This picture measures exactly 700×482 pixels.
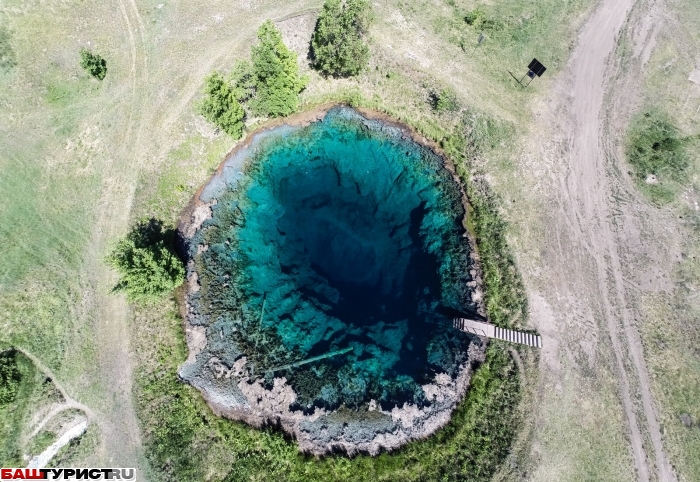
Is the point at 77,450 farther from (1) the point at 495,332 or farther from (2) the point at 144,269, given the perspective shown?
(1) the point at 495,332

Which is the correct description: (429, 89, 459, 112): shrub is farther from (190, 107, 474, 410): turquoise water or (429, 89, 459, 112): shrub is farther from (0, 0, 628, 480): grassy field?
(190, 107, 474, 410): turquoise water

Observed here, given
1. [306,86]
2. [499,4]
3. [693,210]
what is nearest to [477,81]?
[499,4]

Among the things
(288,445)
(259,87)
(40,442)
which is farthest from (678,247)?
(40,442)

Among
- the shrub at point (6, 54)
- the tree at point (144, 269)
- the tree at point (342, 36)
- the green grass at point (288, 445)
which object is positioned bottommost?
the green grass at point (288, 445)

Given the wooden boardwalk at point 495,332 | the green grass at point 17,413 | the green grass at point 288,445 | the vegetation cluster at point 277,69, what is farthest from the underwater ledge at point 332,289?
the green grass at point 17,413

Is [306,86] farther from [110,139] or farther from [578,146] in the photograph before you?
[578,146]

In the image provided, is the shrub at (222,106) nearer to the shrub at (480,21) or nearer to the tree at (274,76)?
the tree at (274,76)
